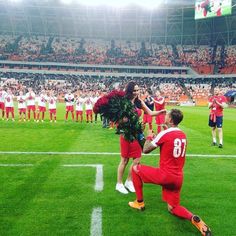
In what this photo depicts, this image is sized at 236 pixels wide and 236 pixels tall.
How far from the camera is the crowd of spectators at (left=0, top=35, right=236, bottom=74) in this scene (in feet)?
205

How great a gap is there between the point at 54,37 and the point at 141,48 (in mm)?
17186

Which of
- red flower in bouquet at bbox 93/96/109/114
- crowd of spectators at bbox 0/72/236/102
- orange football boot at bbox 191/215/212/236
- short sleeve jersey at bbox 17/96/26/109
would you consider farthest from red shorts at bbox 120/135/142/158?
crowd of spectators at bbox 0/72/236/102

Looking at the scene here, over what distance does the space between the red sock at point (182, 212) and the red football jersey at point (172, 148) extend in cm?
51

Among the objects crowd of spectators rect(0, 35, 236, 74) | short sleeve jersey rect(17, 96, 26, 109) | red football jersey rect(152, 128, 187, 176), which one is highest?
crowd of spectators rect(0, 35, 236, 74)

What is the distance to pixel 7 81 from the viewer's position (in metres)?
54.6

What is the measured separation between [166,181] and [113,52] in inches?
2493

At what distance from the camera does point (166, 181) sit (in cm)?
500

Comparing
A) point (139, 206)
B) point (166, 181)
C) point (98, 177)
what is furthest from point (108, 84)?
point (166, 181)

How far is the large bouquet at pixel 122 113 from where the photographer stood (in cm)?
598

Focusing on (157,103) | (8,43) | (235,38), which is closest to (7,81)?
(8,43)

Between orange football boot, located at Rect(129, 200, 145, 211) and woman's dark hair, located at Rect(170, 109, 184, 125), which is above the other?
woman's dark hair, located at Rect(170, 109, 184, 125)

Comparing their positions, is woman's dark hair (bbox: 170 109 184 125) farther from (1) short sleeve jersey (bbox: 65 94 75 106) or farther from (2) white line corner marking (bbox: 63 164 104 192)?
(1) short sleeve jersey (bbox: 65 94 75 106)

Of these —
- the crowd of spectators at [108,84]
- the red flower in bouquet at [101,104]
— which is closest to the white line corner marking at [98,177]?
the red flower in bouquet at [101,104]

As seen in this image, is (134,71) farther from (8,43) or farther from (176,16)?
(8,43)
